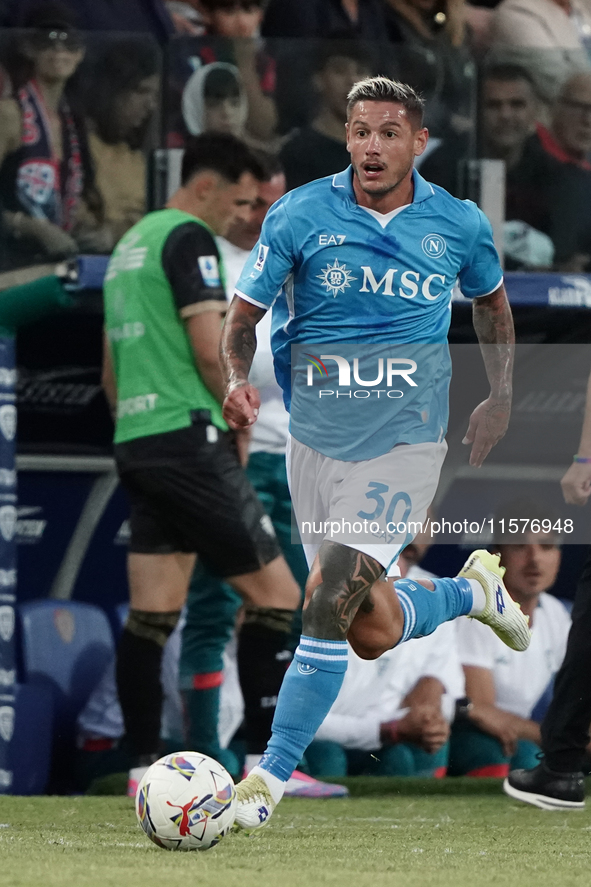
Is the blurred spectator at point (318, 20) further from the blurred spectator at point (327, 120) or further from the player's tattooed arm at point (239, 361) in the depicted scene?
the player's tattooed arm at point (239, 361)

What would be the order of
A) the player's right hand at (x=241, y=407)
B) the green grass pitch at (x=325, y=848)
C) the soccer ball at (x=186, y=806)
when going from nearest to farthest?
the green grass pitch at (x=325, y=848) → the soccer ball at (x=186, y=806) → the player's right hand at (x=241, y=407)

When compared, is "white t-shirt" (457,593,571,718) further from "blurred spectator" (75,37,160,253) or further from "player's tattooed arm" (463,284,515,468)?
"blurred spectator" (75,37,160,253)

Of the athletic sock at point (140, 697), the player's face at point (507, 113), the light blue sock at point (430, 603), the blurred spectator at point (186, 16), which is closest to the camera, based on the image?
the light blue sock at point (430, 603)

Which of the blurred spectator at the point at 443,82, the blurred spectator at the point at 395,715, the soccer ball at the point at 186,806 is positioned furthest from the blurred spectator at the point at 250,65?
the soccer ball at the point at 186,806

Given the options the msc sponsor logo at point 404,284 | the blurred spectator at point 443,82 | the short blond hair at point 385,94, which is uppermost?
the blurred spectator at point 443,82

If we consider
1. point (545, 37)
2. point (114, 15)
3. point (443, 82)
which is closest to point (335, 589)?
point (443, 82)

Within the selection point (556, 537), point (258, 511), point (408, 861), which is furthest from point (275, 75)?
point (408, 861)

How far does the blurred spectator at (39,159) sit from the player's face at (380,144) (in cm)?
187

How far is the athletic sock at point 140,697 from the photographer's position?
497 centimetres

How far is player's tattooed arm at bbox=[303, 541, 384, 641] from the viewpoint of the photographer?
3.57 meters

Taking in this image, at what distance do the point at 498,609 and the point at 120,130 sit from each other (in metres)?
2.52

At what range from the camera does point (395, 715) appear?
18.4 feet

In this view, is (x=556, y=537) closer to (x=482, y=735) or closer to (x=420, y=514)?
(x=482, y=735)

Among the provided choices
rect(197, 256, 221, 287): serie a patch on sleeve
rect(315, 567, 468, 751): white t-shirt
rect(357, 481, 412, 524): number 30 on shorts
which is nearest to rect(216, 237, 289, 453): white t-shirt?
rect(197, 256, 221, 287): serie a patch on sleeve
